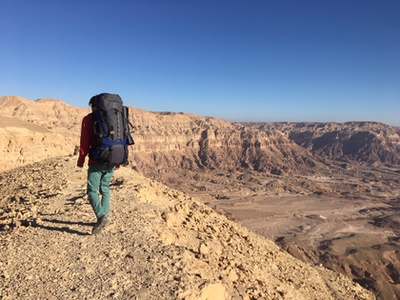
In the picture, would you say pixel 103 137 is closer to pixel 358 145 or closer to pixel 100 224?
pixel 100 224

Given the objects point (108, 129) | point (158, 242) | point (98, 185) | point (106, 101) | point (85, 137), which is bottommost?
point (158, 242)

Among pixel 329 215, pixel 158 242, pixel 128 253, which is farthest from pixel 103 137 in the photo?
pixel 329 215

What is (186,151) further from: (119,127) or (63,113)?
(119,127)

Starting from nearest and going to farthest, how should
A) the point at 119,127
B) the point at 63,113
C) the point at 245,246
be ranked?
the point at 119,127 < the point at 245,246 < the point at 63,113

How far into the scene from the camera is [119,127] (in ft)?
12.4

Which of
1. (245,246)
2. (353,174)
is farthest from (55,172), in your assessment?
(353,174)

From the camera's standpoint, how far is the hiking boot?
405 cm

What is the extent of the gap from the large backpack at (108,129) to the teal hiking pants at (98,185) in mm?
254

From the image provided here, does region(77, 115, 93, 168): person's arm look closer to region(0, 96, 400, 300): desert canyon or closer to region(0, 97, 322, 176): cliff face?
region(0, 96, 400, 300): desert canyon

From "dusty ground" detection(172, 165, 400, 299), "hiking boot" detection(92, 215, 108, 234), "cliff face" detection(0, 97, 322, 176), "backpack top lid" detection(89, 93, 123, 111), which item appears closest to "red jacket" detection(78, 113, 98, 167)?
"backpack top lid" detection(89, 93, 123, 111)

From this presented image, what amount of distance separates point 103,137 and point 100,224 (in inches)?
53.4

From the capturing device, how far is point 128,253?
3.60 meters

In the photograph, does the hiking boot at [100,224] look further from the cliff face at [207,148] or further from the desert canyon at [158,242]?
the cliff face at [207,148]

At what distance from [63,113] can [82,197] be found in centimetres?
6594
